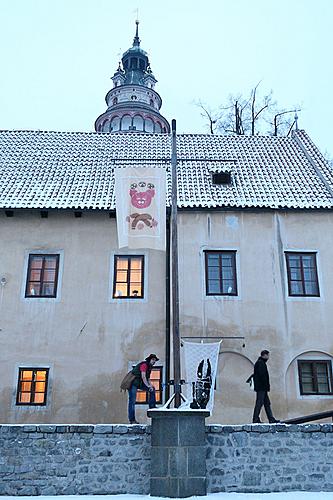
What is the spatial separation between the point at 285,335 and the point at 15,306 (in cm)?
790

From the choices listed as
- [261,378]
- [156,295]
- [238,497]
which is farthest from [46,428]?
[156,295]

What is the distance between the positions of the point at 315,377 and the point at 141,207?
6.94 metres

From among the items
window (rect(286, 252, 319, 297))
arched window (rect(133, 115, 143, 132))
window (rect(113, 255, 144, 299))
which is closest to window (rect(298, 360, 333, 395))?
window (rect(286, 252, 319, 297))

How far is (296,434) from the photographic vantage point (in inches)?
389

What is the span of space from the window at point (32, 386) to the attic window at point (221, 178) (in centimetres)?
830

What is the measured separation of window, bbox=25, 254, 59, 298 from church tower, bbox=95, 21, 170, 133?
3245 cm

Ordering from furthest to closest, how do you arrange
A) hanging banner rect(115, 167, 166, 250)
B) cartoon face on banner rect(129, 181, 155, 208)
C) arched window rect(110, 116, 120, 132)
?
1. arched window rect(110, 116, 120, 132)
2. cartoon face on banner rect(129, 181, 155, 208)
3. hanging banner rect(115, 167, 166, 250)

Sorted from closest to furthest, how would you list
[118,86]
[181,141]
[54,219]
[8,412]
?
[8,412], [54,219], [181,141], [118,86]

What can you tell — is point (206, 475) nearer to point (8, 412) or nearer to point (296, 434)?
point (296, 434)

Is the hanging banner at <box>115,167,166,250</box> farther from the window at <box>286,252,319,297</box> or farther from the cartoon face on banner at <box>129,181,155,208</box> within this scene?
the window at <box>286,252,319,297</box>

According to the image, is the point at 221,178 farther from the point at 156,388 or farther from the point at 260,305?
the point at 156,388

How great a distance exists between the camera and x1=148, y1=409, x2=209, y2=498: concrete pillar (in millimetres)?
9383

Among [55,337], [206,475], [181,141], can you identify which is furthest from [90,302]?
[181,141]

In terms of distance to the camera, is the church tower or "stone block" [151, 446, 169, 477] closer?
"stone block" [151, 446, 169, 477]
